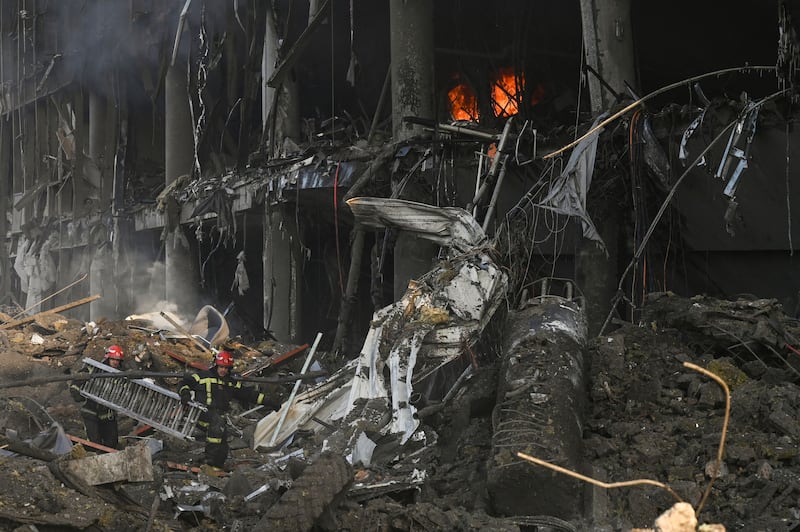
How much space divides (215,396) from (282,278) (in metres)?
6.89

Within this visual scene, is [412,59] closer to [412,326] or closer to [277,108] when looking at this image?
[277,108]

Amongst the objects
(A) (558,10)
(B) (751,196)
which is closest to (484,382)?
(B) (751,196)

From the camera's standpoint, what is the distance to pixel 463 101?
18.0 meters

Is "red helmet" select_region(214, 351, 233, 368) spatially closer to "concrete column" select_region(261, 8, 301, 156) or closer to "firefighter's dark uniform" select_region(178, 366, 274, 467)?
"firefighter's dark uniform" select_region(178, 366, 274, 467)

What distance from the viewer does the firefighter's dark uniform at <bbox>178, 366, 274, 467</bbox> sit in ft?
28.0

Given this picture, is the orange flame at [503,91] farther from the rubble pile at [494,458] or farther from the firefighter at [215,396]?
the firefighter at [215,396]

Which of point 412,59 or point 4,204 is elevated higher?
point 412,59

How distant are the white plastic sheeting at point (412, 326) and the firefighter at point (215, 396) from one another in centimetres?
64

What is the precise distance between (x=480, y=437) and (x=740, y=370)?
2.58 m

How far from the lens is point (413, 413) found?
7688mm

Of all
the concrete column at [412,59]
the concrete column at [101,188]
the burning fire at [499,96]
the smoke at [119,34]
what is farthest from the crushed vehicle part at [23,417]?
the concrete column at [101,188]

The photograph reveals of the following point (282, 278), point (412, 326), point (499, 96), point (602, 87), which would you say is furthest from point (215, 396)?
point (499, 96)

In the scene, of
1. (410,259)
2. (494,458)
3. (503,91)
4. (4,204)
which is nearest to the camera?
(494,458)

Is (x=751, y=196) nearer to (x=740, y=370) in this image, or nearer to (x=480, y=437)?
(x=740, y=370)
